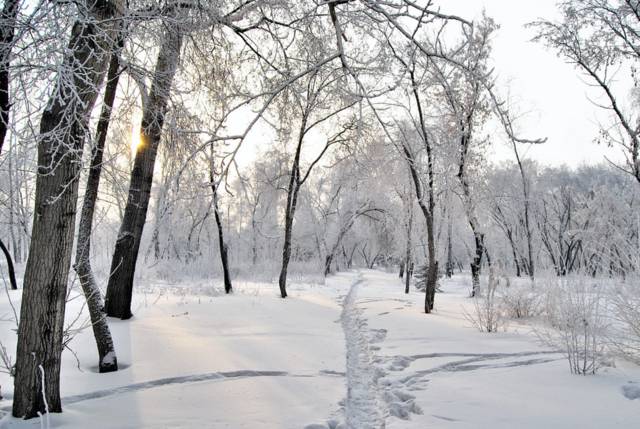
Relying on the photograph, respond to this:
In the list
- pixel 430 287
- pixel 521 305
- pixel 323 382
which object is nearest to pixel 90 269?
pixel 323 382

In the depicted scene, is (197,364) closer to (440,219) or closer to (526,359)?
(526,359)

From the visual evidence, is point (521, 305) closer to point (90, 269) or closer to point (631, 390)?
point (631, 390)

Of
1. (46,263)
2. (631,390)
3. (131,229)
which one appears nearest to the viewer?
(46,263)

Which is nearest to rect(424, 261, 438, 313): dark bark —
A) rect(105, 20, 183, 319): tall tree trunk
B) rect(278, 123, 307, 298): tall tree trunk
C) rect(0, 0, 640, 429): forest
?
rect(0, 0, 640, 429): forest

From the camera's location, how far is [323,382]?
4543 mm

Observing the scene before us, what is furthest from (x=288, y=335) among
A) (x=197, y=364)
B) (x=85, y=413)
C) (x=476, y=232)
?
(x=476, y=232)

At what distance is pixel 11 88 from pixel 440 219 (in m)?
20.5

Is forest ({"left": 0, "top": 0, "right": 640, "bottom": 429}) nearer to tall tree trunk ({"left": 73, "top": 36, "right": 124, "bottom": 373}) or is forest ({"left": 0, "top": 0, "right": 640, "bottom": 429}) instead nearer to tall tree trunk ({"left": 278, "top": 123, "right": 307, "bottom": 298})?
tall tree trunk ({"left": 73, "top": 36, "right": 124, "bottom": 373})

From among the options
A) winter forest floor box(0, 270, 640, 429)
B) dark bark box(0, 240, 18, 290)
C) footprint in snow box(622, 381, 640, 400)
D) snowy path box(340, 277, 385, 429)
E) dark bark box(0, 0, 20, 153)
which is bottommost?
snowy path box(340, 277, 385, 429)

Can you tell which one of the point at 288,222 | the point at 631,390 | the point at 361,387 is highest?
the point at 288,222

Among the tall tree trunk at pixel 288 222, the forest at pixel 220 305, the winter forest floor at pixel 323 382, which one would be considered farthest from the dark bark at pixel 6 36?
the tall tree trunk at pixel 288 222

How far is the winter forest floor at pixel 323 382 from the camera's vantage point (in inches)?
132

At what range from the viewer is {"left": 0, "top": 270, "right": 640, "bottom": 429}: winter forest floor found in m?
3.36

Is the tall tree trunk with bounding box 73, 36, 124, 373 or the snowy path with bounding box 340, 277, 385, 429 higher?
the tall tree trunk with bounding box 73, 36, 124, 373
